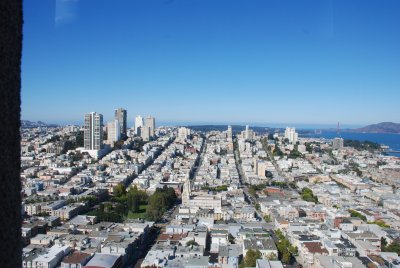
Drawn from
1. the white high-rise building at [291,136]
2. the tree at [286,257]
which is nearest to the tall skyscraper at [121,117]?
the white high-rise building at [291,136]

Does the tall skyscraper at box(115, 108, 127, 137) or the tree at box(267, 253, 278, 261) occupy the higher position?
the tall skyscraper at box(115, 108, 127, 137)

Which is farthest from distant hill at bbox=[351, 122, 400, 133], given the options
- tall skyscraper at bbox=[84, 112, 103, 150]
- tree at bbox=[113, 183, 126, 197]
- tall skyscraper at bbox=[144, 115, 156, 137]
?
tree at bbox=[113, 183, 126, 197]

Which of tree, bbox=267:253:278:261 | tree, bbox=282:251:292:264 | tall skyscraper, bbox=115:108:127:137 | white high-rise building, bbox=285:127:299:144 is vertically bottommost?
tree, bbox=282:251:292:264

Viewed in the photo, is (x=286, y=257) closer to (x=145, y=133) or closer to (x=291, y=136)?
(x=145, y=133)

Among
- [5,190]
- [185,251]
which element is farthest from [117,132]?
[5,190]

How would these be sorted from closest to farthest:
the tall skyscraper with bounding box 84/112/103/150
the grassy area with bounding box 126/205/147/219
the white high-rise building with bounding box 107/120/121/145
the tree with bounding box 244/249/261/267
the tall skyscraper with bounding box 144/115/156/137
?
the tree with bounding box 244/249/261/267 < the grassy area with bounding box 126/205/147/219 < the tall skyscraper with bounding box 84/112/103/150 < the white high-rise building with bounding box 107/120/121/145 < the tall skyscraper with bounding box 144/115/156/137

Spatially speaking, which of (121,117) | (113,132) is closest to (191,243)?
(113,132)

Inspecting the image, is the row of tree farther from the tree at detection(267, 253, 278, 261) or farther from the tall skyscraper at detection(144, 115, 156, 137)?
the tall skyscraper at detection(144, 115, 156, 137)
